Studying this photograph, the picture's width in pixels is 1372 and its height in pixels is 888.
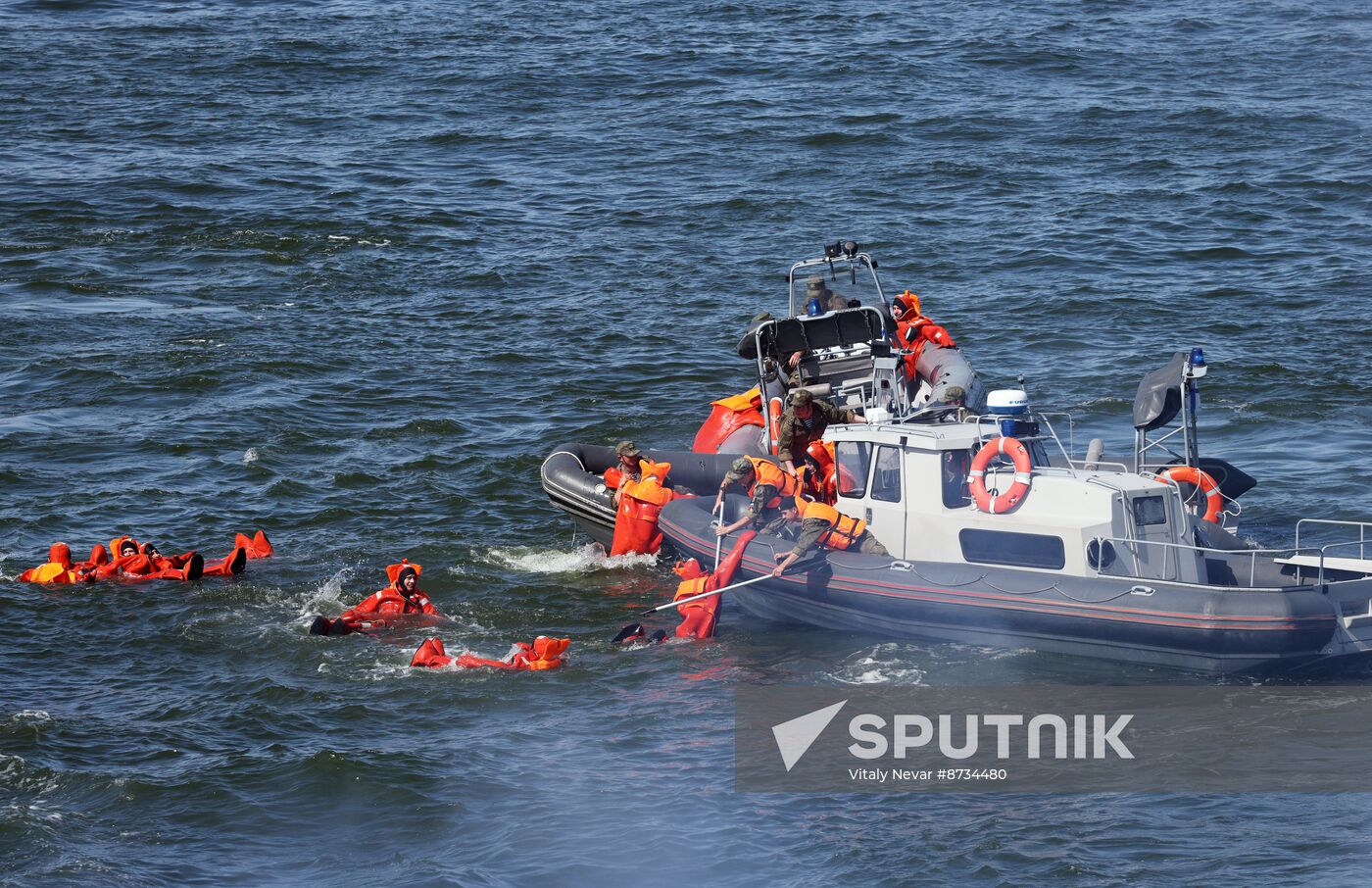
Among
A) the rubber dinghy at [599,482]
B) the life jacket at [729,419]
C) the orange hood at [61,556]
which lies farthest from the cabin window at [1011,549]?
the orange hood at [61,556]

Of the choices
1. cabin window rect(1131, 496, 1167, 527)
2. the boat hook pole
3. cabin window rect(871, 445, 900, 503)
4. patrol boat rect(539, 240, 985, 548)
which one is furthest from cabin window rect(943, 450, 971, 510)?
the boat hook pole

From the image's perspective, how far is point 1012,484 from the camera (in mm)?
13062

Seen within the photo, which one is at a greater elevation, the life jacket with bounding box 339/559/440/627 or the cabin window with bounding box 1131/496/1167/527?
the cabin window with bounding box 1131/496/1167/527

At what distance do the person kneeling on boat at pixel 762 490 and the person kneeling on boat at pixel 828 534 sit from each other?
14.4 inches

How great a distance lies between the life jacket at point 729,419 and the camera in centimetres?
1702

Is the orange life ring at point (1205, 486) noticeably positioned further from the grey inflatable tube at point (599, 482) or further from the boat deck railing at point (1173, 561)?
the grey inflatable tube at point (599, 482)

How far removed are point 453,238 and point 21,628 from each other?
14209 mm

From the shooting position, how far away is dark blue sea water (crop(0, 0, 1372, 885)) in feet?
35.7

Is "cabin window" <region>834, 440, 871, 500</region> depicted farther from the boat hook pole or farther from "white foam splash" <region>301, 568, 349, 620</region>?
→ "white foam splash" <region>301, 568, 349, 620</region>

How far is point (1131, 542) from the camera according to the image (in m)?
12.5

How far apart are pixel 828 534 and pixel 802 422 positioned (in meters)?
1.42

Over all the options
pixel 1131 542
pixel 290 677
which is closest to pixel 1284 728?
pixel 1131 542

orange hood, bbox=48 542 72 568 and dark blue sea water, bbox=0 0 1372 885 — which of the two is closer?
dark blue sea water, bbox=0 0 1372 885

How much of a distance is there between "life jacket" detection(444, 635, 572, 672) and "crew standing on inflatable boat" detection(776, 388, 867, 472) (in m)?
2.89
